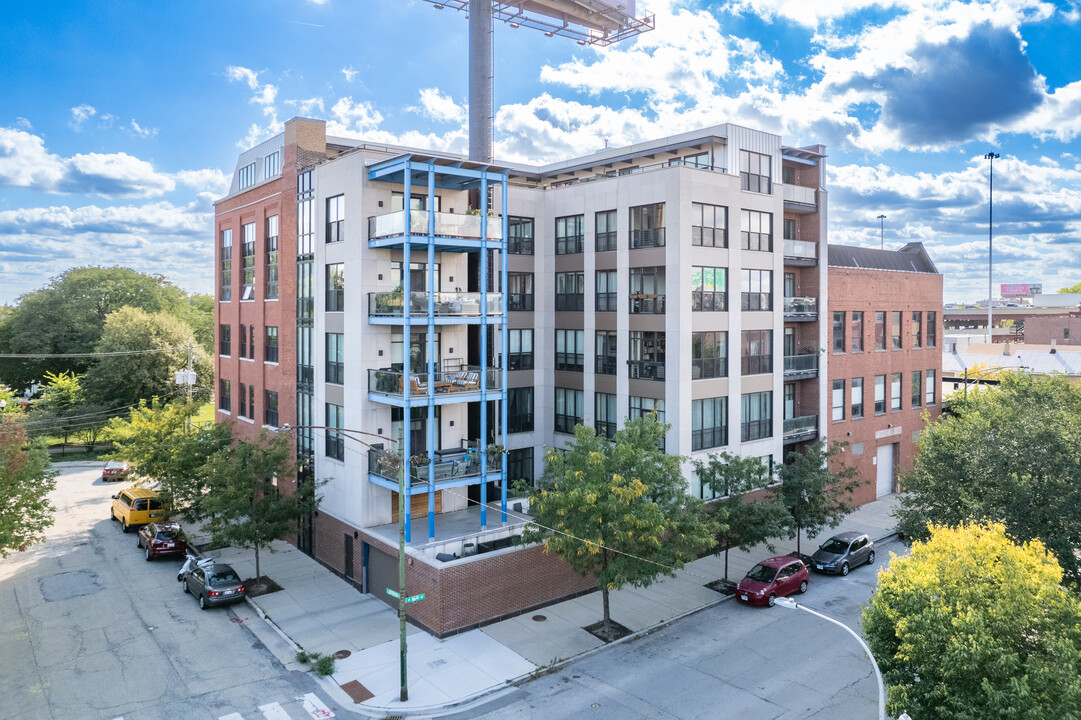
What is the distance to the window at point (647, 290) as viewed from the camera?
103ft

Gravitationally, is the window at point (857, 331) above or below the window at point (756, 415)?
above

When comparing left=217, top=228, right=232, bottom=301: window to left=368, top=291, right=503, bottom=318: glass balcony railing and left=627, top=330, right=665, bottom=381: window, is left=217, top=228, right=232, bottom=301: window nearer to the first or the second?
left=368, top=291, right=503, bottom=318: glass balcony railing

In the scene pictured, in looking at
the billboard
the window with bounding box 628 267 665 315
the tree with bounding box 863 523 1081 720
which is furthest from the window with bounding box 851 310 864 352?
the billboard

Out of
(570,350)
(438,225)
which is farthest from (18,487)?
(570,350)

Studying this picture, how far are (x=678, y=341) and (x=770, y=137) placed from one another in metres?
11.7

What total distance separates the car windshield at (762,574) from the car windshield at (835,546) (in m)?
4.90

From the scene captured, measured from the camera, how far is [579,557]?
2350 centimetres

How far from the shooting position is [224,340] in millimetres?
40938

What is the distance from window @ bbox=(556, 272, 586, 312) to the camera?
3491cm

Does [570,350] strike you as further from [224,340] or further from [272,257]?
[224,340]

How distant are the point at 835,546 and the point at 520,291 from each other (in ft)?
58.9

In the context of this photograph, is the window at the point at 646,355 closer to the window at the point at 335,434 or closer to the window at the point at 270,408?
the window at the point at 335,434

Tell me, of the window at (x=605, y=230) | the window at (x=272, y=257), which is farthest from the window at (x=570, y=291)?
the window at (x=272, y=257)

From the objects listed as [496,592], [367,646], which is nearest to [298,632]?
[367,646]
